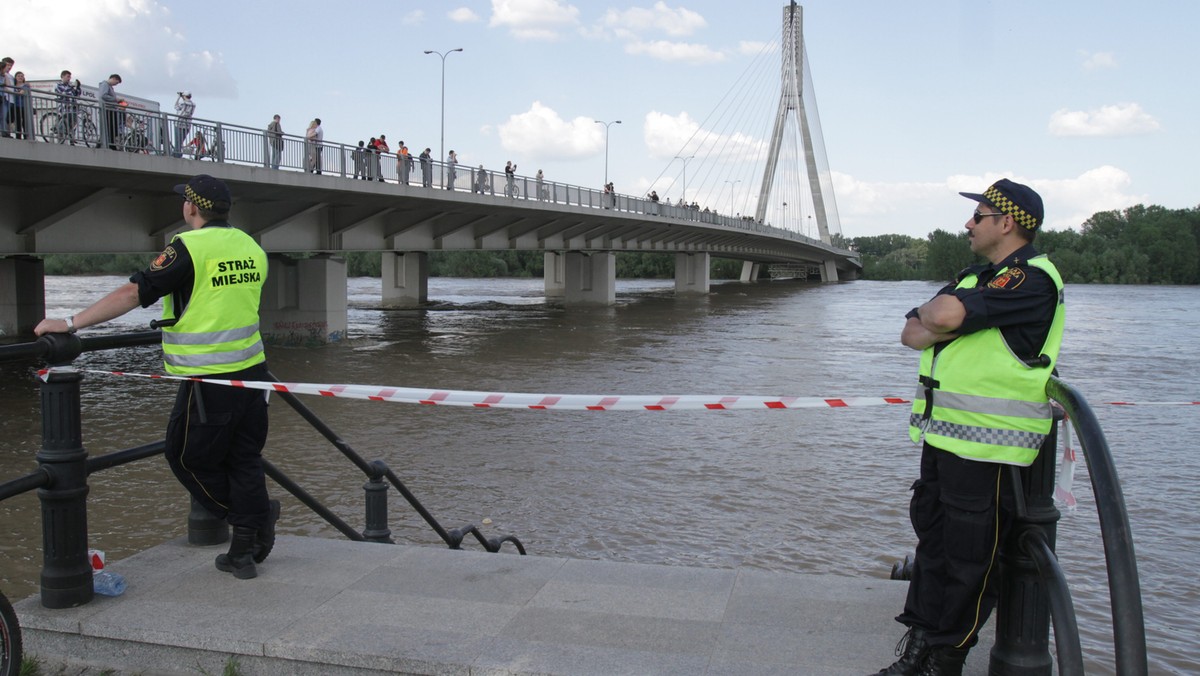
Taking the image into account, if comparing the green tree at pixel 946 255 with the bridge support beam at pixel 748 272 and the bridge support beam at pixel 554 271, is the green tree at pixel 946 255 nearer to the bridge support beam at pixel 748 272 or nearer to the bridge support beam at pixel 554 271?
the bridge support beam at pixel 748 272

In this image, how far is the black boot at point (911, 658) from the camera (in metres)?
3.37

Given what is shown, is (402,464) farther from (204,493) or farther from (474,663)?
(474,663)

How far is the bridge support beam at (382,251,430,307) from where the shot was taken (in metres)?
49.2

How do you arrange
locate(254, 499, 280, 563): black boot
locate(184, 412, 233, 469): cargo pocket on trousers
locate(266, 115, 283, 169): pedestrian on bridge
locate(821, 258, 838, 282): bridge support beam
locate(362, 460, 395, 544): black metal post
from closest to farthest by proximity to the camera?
locate(184, 412, 233, 469): cargo pocket on trousers
locate(254, 499, 280, 563): black boot
locate(362, 460, 395, 544): black metal post
locate(266, 115, 283, 169): pedestrian on bridge
locate(821, 258, 838, 282): bridge support beam

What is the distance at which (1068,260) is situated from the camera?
101312 mm

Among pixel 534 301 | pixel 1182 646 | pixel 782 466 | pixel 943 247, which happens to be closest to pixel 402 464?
pixel 782 466

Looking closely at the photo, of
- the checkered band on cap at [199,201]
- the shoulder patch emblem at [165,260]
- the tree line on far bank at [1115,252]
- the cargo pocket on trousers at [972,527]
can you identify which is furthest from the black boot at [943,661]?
the tree line on far bank at [1115,252]

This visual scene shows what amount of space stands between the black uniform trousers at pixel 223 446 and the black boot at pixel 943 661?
9.50ft

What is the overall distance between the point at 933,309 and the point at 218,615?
302 cm

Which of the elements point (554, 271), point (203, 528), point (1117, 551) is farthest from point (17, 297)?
point (554, 271)

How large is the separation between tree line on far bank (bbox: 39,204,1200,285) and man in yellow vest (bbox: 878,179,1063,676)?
3545 inches

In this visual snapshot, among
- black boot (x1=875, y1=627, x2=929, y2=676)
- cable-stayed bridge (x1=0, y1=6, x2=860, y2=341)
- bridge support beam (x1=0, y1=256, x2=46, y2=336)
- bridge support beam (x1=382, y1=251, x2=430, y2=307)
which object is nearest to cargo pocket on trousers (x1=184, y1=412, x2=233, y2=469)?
black boot (x1=875, y1=627, x2=929, y2=676)

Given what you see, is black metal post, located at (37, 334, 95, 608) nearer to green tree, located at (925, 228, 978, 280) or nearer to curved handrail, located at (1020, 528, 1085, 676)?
curved handrail, located at (1020, 528, 1085, 676)

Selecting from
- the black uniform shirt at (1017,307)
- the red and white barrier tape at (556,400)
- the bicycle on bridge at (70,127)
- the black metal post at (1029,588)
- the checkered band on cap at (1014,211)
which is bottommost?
the black metal post at (1029,588)
